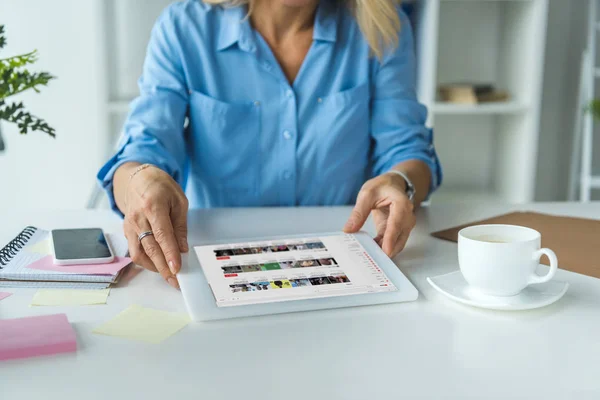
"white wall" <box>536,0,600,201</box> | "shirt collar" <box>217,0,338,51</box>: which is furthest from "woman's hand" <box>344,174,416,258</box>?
"white wall" <box>536,0,600,201</box>

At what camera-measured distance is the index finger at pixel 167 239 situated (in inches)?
34.8

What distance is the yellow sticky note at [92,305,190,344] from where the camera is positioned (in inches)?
28.5

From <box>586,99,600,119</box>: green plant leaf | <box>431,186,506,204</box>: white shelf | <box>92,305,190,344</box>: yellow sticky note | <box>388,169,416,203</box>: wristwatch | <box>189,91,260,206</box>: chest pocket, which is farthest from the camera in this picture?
<box>431,186,506,204</box>: white shelf

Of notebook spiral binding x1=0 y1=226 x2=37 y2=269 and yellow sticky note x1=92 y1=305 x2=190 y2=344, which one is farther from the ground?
notebook spiral binding x1=0 y1=226 x2=37 y2=269

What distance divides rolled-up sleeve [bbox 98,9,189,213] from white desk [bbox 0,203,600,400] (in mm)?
383

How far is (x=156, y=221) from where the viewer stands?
0.92 metres

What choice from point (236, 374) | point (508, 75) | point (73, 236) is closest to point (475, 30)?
point (508, 75)

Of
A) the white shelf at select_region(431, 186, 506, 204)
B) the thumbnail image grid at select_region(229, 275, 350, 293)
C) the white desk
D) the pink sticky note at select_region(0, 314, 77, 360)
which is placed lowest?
the white shelf at select_region(431, 186, 506, 204)

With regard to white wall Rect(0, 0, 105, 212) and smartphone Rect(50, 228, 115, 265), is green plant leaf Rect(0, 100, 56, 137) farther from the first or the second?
white wall Rect(0, 0, 105, 212)

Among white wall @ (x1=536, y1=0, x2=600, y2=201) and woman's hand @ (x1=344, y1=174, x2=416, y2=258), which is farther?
white wall @ (x1=536, y1=0, x2=600, y2=201)

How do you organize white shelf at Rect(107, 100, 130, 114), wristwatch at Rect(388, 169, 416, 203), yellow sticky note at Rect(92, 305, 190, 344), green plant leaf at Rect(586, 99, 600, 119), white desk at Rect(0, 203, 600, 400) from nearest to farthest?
1. white desk at Rect(0, 203, 600, 400)
2. yellow sticky note at Rect(92, 305, 190, 344)
3. wristwatch at Rect(388, 169, 416, 203)
4. white shelf at Rect(107, 100, 130, 114)
5. green plant leaf at Rect(586, 99, 600, 119)

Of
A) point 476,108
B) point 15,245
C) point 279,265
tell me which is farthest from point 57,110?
point 279,265

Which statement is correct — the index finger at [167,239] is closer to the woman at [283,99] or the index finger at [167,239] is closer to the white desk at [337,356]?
the white desk at [337,356]

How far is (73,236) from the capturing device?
1.03 meters
